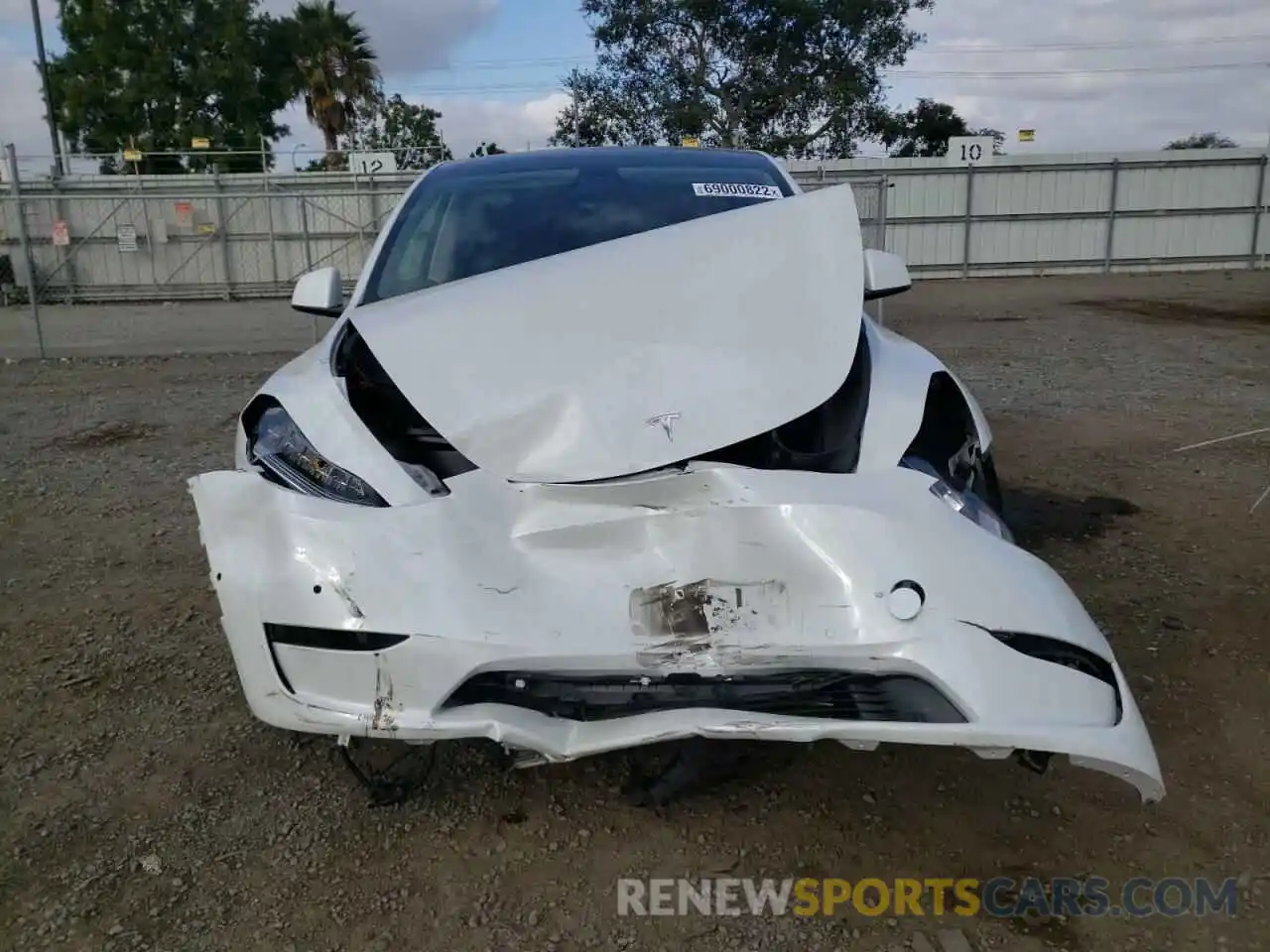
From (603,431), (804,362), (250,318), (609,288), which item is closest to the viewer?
(603,431)

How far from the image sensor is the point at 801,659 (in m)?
2.02

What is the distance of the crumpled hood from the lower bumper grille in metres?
0.44

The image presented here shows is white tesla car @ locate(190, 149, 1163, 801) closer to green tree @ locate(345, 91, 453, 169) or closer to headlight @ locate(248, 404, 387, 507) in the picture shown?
headlight @ locate(248, 404, 387, 507)

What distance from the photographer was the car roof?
12.5ft

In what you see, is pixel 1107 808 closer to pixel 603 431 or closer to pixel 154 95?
pixel 603 431

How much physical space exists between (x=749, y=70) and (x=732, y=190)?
91.4 ft

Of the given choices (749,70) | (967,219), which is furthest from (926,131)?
(967,219)

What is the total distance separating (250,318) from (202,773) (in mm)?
13534

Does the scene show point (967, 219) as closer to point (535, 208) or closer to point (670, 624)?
point (535, 208)

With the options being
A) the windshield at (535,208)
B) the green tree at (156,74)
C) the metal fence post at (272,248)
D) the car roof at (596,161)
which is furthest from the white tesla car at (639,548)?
the green tree at (156,74)

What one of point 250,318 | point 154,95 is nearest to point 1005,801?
point 250,318

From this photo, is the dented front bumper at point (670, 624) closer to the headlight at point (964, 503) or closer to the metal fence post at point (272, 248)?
the headlight at point (964, 503)

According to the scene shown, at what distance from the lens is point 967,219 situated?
814 inches

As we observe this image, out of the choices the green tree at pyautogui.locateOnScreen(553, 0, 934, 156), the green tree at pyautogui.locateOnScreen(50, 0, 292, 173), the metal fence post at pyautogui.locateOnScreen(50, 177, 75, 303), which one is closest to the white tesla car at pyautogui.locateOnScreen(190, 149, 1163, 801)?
the metal fence post at pyautogui.locateOnScreen(50, 177, 75, 303)
